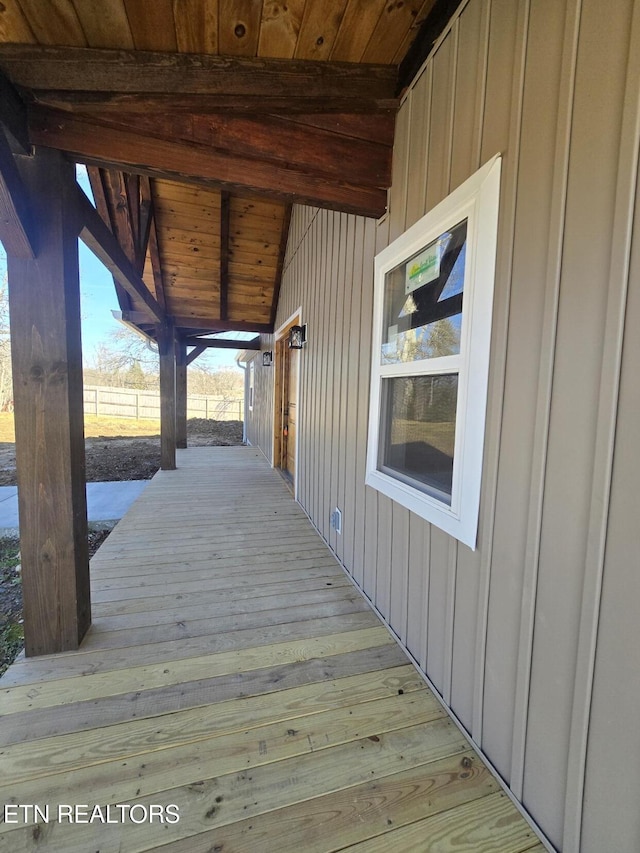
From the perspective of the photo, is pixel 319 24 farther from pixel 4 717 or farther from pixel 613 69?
pixel 4 717

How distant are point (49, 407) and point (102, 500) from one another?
9.79 feet

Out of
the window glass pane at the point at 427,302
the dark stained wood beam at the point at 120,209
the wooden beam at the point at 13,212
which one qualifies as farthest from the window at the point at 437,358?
the dark stained wood beam at the point at 120,209

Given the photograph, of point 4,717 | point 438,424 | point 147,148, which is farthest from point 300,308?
point 4,717

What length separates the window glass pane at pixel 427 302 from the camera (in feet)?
4.89

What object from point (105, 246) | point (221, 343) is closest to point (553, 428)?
point (105, 246)

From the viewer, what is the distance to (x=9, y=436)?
30.6 feet

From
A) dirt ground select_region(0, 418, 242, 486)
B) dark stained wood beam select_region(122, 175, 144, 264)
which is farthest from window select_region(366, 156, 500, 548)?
dirt ground select_region(0, 418, 242, 486)

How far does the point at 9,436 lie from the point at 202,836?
11.6 m

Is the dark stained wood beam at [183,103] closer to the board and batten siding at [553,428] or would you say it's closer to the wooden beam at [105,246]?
the wooden beam at [105,246]

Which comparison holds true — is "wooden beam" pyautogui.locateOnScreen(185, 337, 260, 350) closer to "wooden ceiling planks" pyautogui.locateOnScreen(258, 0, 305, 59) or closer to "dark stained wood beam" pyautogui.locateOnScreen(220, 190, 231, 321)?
"dark stained wood beam" pyautogui.locateOnScreen(220, 190, 231, 321)

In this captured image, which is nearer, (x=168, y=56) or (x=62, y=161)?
(x=168, y=56)

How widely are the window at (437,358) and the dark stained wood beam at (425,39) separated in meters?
0.77

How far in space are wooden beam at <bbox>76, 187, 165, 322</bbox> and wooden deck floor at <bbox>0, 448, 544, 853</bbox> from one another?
7.29ft

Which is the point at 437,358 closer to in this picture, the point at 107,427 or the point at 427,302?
the point at 427,302
